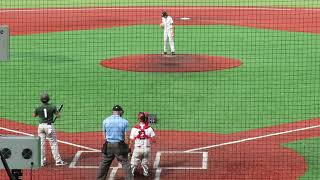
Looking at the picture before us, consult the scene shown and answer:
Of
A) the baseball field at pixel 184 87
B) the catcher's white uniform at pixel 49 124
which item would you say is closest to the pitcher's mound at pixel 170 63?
the baseball field at pixel 184 87

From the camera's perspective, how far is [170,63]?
25.6 meters

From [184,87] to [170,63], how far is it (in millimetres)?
3536

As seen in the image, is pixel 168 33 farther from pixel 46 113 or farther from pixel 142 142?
pixel 142 142

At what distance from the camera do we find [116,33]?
33.1 m

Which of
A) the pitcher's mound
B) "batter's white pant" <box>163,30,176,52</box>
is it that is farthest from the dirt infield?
"batter's white pant" <box>163,30,176,52</box>

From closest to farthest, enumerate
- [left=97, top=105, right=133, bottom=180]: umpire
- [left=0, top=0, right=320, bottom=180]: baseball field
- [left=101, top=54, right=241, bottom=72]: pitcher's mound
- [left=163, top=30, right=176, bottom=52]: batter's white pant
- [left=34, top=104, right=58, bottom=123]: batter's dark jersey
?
1. [left=97, top=105, right=133, bottom=180]: umpire
2. [left=34, top=104, right=58, bottom=123]: batter's dark jersey
3. [left=0, top=0, right=320, bottom=180]: baseball field
4. [left=101, top=54, right=241, bottom=72]: pitcher's mound
5. [left=163, top=30, right=176, bottom=52]: batter's white pant

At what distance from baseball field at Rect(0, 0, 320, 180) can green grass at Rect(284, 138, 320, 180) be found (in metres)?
0.02

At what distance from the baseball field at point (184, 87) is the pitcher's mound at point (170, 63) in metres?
0.03

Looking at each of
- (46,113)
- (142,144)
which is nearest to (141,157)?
(142,144)

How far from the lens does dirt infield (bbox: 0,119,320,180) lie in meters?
14.8

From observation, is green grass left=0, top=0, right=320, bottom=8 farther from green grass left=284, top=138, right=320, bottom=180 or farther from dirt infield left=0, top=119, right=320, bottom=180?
green grass left=284, top=138, right=320, bottom=180

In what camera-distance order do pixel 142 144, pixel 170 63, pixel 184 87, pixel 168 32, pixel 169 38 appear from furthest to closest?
pixel 168 32 → pixel 169 38 → pixel 170 63 → pixel 184 87 → pixel 142 144

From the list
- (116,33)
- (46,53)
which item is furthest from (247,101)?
(116,33)

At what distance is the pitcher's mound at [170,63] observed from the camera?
24.7 metres
